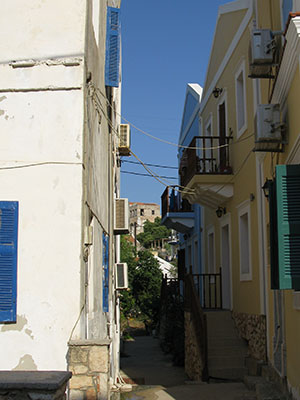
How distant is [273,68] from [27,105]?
4.13m

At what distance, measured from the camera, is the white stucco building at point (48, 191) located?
→ 630 cm

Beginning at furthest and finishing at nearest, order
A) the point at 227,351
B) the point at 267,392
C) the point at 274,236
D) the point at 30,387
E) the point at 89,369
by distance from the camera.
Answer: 1. the point at 227,351
2. the point at 267,392
3. the point at 274,236
4. the point at 89,369
5. the point at 30,387

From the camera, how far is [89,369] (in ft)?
20.0

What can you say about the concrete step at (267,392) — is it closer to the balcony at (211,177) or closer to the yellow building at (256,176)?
the yellow building at (256,176)

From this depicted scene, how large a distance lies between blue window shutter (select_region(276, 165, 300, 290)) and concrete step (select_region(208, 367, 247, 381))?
5098 millimetres

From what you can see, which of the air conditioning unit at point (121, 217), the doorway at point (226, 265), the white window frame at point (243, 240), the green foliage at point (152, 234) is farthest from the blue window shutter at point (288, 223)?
the green foliage at point (152, 234)

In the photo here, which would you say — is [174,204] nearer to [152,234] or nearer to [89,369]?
[89,369]

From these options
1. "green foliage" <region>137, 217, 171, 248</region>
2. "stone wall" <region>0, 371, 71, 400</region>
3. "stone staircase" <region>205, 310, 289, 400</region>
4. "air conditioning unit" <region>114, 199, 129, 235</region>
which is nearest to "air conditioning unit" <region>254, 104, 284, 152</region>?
"stone staircase" <region>205, 310, 289, 400</region>

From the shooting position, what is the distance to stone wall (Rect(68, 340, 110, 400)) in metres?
6.05

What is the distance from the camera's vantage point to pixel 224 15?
46.6 ft

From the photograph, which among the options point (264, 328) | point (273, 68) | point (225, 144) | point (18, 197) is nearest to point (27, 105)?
point (18, 197)

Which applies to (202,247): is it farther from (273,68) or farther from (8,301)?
(8,301)

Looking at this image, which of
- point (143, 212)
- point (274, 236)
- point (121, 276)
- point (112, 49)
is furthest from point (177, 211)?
point (143, 212)

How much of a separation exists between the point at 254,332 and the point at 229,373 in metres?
0.96
